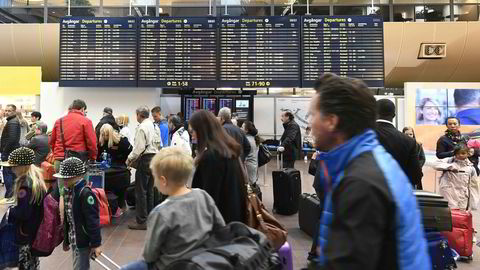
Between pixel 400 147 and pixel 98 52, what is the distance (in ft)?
24.7

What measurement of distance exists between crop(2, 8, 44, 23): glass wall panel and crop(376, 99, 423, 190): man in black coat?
38.7 feet

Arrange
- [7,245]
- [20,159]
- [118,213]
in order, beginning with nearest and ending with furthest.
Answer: [7,245]
[20,159]
[118,213]

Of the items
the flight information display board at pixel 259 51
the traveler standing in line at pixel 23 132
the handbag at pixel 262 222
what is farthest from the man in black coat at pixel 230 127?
the traveler standing in line at pixel 23 132

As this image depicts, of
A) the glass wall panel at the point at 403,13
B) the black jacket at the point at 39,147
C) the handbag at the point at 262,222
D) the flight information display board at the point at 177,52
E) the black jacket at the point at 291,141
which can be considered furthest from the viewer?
the glass wall panel at the point at 403,13

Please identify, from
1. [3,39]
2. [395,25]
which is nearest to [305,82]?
[395,25]

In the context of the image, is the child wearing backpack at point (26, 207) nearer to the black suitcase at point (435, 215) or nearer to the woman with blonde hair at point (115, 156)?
the woman with blonde hair at point (115, 156)

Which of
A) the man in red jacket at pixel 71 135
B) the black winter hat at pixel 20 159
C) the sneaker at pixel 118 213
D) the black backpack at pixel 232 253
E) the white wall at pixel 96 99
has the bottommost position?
the sneaker at pixel 118 213

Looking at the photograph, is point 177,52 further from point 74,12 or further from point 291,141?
point 74,12

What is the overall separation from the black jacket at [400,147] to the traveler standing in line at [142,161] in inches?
126

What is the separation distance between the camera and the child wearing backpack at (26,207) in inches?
104

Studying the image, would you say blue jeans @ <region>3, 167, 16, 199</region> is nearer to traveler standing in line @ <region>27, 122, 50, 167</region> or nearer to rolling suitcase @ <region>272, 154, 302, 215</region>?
traveler standing in line @ <region>27, 122, 50, 167</region>

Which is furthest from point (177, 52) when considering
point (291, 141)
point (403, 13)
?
point (403, 13)

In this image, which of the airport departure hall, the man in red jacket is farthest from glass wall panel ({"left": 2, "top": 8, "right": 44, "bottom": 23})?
the man in red jacket

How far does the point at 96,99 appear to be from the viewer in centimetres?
909
